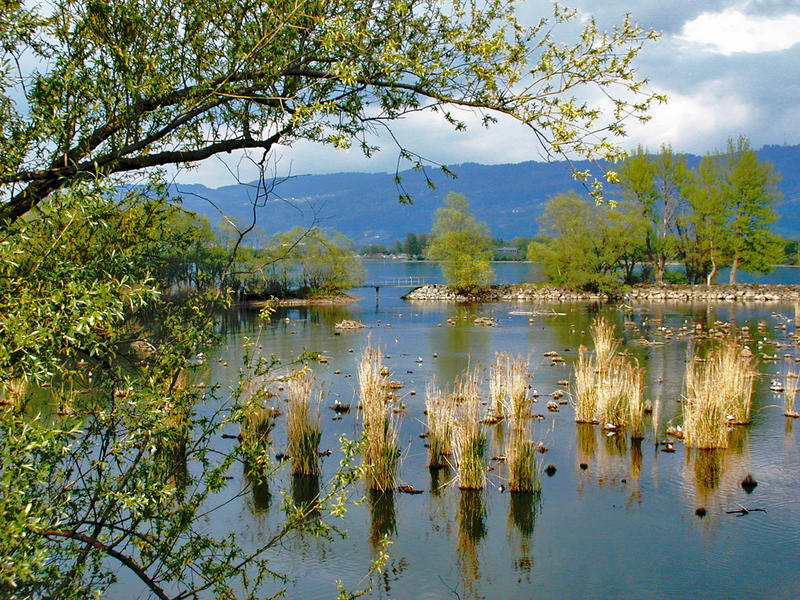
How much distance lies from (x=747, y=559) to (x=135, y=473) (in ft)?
21.9

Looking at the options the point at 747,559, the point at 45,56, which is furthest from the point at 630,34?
the point at 747,559

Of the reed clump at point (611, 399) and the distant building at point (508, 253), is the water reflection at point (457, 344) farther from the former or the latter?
the distant building at point (508, 253)

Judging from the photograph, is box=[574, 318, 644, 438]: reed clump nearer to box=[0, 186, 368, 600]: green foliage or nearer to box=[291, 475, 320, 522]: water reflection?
box=[291, 475, 320, 522]: water reflection

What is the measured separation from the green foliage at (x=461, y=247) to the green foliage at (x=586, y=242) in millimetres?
3962

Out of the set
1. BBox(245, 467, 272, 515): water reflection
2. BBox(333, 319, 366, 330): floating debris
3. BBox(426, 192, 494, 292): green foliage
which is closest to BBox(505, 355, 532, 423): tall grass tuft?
BBox(245, 467, 272, 515): water reflection

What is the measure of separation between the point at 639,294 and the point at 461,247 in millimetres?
13641

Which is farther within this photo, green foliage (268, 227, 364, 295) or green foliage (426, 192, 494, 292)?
green foliage (426, 192, 494, 292)

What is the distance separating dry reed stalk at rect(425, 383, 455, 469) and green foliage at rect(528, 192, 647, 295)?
43798mm

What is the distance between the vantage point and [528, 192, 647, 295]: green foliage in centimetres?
5350

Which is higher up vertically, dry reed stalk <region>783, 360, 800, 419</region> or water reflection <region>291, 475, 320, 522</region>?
dry reed stalk <region>783, 360, 800, 419</region>

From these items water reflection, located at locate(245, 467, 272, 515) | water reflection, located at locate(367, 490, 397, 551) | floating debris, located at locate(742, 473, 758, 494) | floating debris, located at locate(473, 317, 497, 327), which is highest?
floating debris, located at locate(742, 473, 758, 494)

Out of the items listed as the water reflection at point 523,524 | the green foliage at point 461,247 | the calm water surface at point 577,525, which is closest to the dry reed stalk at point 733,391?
the calm water surface at point 577,525

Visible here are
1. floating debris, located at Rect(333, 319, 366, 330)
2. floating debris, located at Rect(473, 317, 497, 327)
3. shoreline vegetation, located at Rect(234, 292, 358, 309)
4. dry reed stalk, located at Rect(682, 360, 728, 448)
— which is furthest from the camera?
shoreline vegetation, located at Rect(234, 292, 358, 309)

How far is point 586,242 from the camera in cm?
5375
